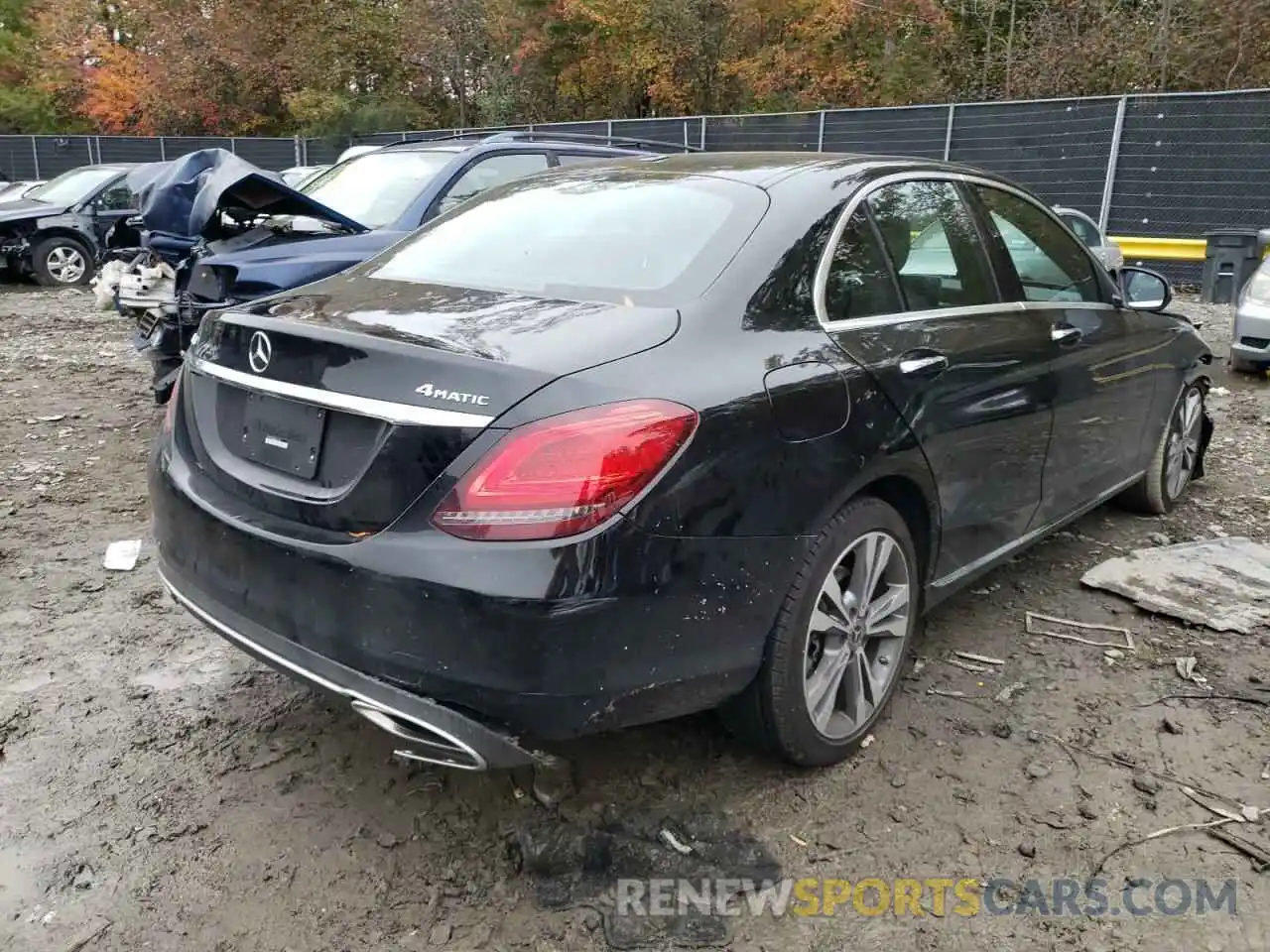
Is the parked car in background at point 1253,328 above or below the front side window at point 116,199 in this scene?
below

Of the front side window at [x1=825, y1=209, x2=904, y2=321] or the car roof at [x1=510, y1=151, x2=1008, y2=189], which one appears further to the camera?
the car roof at [x1=510, y1=151, x2=1008, y2=189]

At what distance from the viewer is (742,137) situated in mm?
18438

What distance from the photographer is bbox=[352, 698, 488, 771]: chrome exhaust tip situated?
7.22 ft

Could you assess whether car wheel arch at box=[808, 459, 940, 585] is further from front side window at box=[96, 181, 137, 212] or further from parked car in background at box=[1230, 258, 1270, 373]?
front side window at box=[96, 181, 137, 212]

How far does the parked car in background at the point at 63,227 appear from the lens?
13.2 m

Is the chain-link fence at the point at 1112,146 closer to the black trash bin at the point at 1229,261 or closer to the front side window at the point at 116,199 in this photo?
the black trash bin at the point at 1229,261

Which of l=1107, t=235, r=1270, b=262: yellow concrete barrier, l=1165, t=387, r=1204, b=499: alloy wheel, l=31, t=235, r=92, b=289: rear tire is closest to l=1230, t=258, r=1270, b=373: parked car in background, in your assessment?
l=1165, t=387, r=1204, b=499: alloy wheel

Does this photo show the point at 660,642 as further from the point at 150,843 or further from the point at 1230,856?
the point at 1230,856

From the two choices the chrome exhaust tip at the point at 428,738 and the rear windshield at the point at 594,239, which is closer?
the chrome exhaust tip at the point at 428,738

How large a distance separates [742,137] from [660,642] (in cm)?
1752

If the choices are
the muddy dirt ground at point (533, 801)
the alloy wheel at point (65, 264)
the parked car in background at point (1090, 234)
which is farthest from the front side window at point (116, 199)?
the parked car in background at point (1090, 234)

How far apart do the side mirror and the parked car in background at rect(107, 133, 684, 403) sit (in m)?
3.63

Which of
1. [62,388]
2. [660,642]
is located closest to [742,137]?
[62,388]

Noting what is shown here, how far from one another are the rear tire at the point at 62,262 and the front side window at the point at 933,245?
1322 centimetres
